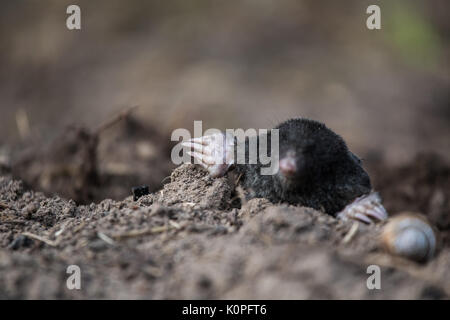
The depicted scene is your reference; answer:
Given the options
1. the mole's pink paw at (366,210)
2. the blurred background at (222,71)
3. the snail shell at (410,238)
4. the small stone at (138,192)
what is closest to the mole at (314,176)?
the mole's pink paw at (366,210)

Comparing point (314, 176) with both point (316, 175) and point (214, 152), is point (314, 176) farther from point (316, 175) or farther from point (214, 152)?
point (214, 152)

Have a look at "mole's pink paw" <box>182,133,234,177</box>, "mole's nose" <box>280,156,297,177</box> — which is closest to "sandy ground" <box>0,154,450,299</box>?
"mole's nose" <box>280,156,297,177</box>

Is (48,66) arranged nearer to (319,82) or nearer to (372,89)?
(319,82)

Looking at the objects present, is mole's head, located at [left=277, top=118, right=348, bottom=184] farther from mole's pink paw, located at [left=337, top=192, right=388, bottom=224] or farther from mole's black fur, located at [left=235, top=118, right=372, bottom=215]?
mole's pink paw, located at [left=337, top=192, right=388, bottom=224]

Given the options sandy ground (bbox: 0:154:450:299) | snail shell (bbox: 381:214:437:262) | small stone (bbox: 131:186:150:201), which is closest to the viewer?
sandy ground (bbox: 0:154:450:299)

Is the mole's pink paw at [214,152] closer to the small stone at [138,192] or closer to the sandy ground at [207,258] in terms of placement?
the small stone at [138,192]

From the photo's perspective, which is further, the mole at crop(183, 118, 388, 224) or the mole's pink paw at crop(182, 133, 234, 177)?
the mole's pink paw at crop(182, 133, 234, 177)

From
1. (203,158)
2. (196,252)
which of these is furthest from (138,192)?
(196,252)

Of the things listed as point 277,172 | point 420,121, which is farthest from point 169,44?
point 277,172
